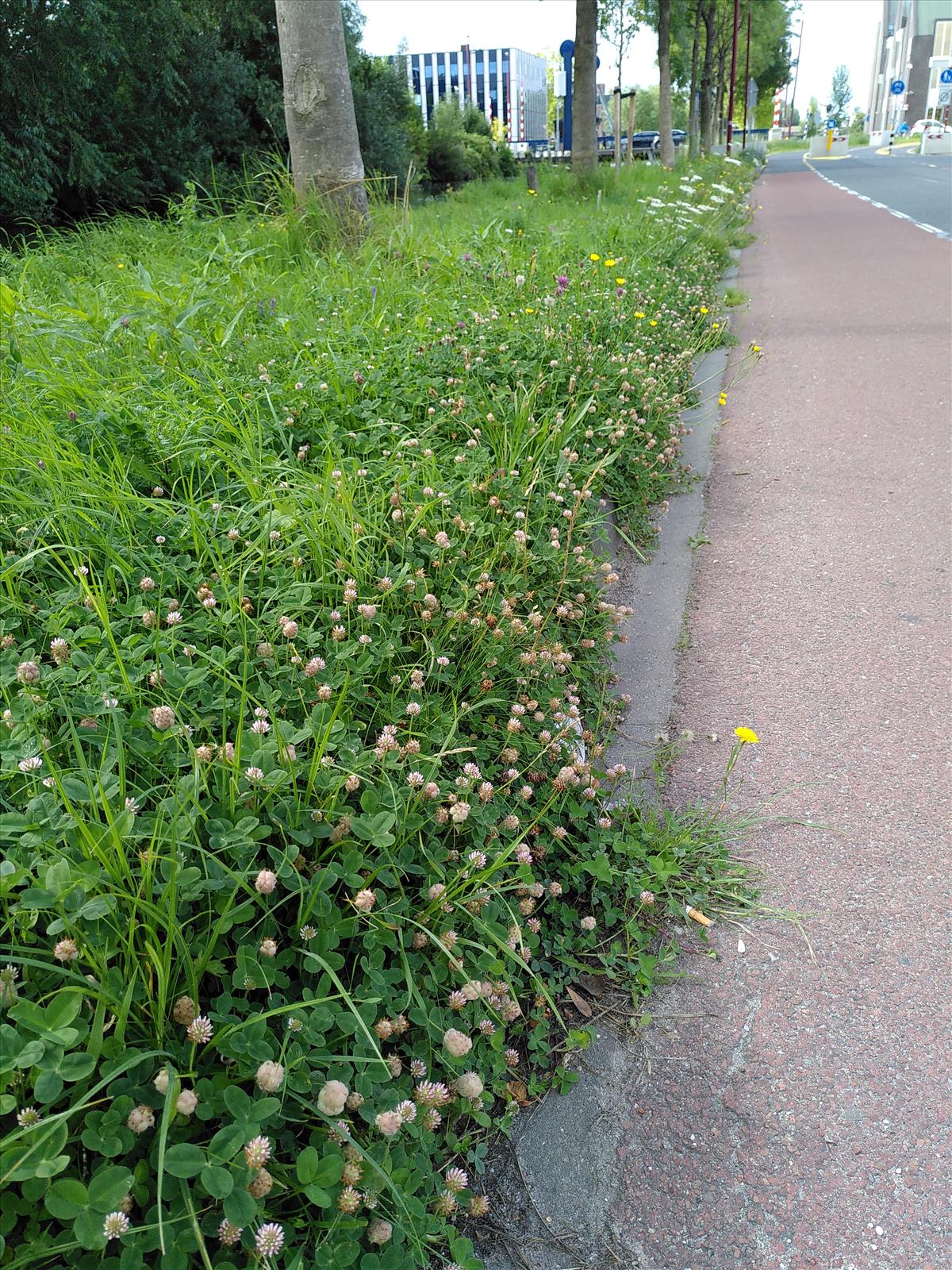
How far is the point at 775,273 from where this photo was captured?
471 inches

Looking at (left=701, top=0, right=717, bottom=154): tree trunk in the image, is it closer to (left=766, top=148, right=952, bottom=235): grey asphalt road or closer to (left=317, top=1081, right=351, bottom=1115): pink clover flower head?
(left=766, top=148, right=952, bottom=235): grey asphalt road

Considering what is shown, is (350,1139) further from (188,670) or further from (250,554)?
(250,554)

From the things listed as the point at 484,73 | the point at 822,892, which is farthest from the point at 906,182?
the point at 484,73

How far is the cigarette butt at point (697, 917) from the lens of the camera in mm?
2332

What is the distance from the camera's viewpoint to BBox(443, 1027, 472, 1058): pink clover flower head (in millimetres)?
1606

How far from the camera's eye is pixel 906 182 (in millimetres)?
29000

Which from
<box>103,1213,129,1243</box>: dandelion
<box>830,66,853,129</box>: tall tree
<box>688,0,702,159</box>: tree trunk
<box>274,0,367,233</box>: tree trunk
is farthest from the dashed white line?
<box>830,66,853,129</box>: tall tree

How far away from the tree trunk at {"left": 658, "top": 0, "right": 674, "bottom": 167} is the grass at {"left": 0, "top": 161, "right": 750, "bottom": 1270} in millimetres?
23067

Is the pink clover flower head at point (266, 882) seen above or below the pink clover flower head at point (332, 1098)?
above

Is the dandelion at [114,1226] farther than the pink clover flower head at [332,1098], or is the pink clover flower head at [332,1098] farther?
the pink clover flower head at [332,1098]

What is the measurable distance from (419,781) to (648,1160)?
0.85 meters

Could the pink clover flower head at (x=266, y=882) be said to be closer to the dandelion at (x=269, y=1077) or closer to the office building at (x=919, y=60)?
the dandelion at (x=269, y=1077)

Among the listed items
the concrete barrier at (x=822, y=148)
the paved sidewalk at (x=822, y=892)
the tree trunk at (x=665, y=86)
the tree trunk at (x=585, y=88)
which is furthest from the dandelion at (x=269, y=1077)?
the concrete barrier at (x=822, y=148)

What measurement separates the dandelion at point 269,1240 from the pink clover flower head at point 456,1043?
1.33 ft
